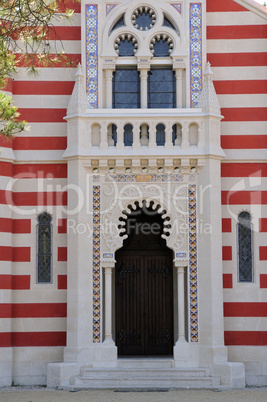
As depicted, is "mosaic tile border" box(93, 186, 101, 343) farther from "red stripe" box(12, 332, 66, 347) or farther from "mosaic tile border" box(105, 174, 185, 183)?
"red stripe" box(12, 332, 66, 347)

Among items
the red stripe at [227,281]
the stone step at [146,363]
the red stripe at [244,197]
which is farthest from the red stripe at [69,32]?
the stone step at [146,363]

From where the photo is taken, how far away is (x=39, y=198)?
18.1 metres

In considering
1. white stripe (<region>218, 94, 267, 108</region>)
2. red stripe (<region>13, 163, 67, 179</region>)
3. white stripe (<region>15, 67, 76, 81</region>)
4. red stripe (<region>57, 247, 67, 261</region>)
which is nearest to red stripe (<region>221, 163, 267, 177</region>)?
white stripe (<region>218, 94, 267, 108</region>)

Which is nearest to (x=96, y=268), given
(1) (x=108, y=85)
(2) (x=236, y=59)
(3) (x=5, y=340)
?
(3) (x=5, y=340)

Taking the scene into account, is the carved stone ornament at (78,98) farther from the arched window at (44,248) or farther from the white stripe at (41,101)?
the arched window at (44,248)

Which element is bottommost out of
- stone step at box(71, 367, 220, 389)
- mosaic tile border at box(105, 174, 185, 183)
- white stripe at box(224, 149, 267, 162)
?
stone step at box(71, 367, 220, 389)

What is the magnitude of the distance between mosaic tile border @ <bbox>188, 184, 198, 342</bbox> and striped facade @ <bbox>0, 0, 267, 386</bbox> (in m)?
0.88

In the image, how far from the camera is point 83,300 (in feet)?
56.2

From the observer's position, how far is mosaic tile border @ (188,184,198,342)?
56.3ft

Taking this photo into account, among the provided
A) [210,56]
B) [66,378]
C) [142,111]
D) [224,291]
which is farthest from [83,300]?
[210,56]

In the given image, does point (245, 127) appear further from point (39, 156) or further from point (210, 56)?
point (39, 156)

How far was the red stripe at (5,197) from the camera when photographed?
17.8 metres

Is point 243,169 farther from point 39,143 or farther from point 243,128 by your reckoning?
point 39,143

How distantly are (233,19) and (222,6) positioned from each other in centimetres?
44
